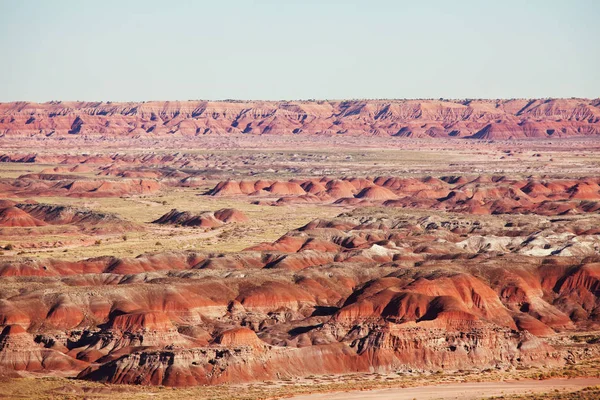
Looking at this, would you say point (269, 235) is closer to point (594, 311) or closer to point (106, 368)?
point (594, 311)

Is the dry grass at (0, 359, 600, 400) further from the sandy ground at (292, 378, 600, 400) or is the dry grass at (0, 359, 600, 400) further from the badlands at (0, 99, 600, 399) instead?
the sandy ground at (292, 378, 600, 400)

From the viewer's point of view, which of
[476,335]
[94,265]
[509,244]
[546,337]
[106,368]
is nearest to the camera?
[106,368]

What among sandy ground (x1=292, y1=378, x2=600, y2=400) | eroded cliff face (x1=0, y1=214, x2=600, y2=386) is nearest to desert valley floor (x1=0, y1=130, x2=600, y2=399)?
eroded cliff face (x1=0, y1=214, x2=600, y2=386)

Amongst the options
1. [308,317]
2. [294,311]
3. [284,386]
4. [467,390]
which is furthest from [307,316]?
[467,390]

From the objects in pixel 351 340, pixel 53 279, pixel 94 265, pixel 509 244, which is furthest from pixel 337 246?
pixel 351 340

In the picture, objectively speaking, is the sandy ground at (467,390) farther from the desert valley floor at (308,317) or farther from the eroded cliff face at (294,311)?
the eroded cliff face at (294,311)

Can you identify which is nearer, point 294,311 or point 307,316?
point 307,316

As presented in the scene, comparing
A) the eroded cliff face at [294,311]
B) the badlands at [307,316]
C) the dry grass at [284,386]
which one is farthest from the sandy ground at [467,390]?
the eroded cliff face at [294,311]

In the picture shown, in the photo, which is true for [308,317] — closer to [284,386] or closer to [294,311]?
[294,311]

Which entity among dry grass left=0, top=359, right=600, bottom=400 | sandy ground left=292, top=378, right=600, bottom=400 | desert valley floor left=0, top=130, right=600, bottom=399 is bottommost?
sandy ground left=292, top=378, right=600, bottom=400
